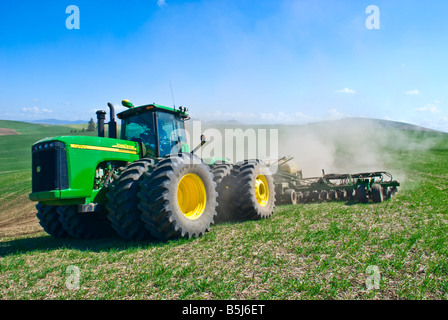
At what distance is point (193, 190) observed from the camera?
682 centimetres

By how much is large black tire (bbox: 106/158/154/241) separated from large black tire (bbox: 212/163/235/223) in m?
2.37

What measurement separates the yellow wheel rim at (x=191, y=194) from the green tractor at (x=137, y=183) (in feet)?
0.07

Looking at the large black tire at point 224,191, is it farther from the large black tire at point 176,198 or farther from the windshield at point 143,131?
the windshield at point 143,131

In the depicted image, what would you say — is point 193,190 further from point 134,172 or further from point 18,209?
point 18,209

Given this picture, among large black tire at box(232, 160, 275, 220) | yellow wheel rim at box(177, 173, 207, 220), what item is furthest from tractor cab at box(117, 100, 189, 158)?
large black tire at box(232, 160, 275, 220)

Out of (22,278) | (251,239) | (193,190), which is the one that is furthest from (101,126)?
(251,239)

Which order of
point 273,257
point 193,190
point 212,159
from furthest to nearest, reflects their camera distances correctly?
point 212,159 → point 193,190 → point 273,257

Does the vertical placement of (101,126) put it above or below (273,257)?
above

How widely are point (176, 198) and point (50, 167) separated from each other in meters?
2.43

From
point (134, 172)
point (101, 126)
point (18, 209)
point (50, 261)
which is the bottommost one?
point (18, 209)

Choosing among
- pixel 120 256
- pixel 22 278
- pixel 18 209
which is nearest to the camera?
pixel 22 278

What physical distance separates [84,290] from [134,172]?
254 cm

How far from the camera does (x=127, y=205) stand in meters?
5.61

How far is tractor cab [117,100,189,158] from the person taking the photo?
743 cm
